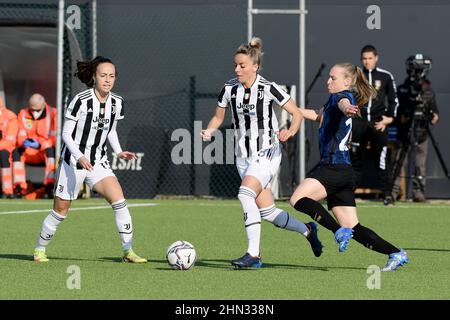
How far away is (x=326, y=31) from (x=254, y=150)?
10420mm

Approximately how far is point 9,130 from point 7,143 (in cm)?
23

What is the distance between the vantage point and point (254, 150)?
10.5m

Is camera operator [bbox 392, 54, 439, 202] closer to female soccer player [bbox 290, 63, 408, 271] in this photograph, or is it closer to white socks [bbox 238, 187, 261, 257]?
female soccer player [bbox 290, 63, 408, 271]

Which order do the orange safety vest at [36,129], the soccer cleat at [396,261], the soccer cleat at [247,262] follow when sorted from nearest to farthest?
the soccer cleat at [396,261] < the soccer cleat at [247,262] < the orange safety vest at [36,129]

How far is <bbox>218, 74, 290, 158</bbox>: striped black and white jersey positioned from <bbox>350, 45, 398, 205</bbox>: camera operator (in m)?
6.98

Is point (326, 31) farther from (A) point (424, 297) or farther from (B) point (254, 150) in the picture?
(A) point (424, 297)

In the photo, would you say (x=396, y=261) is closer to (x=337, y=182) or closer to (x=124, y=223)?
(x=337, y=182)

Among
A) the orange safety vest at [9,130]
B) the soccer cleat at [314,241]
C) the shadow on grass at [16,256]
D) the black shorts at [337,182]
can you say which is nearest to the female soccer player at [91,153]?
the shadow on grass at [16,256]

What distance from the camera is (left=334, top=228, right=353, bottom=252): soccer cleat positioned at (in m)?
9.54

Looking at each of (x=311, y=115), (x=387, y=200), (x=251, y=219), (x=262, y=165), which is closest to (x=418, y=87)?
(x=387, y=200)

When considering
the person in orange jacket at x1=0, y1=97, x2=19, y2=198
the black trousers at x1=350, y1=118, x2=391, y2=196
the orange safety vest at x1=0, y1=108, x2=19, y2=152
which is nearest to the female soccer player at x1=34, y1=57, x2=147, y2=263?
the black trousers at x1=350, y1=118, x2=391, y2=196

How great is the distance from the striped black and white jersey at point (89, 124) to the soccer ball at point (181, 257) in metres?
1.24

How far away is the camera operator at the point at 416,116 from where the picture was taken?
733 inches

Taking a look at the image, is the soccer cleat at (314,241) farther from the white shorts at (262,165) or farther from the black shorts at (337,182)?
the black shorts at (337,182)
